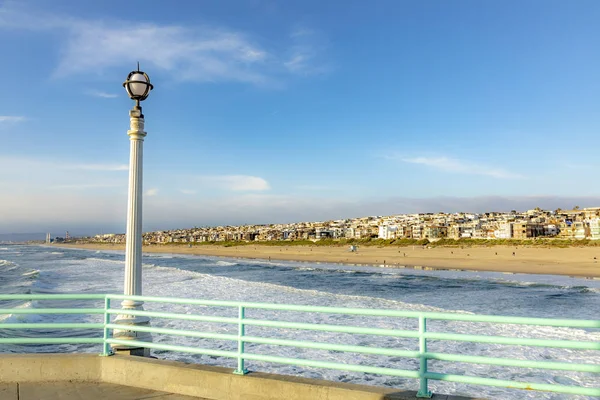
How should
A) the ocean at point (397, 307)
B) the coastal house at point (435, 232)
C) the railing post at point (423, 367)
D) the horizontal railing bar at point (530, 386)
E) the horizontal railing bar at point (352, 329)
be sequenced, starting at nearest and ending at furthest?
the horizontal railing bar at point (530, 386) → the railing post at point (423, 367) → the horizontal railing bar at point (352, 329) → the ocean at point (397, 307) → the coastal house at point (435, 232)

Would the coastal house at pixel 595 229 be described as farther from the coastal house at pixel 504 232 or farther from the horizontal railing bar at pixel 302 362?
the horizontal railing bar at pixel 302 362

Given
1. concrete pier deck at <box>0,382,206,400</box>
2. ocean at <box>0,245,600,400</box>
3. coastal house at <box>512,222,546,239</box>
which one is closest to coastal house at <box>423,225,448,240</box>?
coastal house at <box>512,222,546,239</box>

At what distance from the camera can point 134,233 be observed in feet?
19.9

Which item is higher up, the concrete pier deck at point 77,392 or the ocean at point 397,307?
the concrete pier deck at point 77,392

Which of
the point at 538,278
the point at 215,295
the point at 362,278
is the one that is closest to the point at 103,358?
the point at 215,295

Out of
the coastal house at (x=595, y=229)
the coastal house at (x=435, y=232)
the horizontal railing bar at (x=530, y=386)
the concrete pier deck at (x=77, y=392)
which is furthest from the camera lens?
the coastal house at (x=435, y=232)

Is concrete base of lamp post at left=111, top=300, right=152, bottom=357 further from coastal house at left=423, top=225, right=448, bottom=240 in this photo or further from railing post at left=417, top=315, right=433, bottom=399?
coastal house at left=423, top=225, right=448, bottom=240

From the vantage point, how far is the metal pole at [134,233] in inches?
226

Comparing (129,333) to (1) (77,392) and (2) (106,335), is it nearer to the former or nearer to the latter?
(2) (106,335)

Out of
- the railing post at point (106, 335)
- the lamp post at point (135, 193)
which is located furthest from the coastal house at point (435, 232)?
the railing post at point (106, 335)

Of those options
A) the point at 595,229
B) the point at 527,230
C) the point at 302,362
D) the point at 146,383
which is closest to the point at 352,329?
the point at 302,362

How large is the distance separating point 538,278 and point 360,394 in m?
27.6

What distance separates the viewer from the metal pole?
5.74 m

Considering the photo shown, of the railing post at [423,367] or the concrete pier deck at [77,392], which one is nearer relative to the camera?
the railing post at [423,367]
